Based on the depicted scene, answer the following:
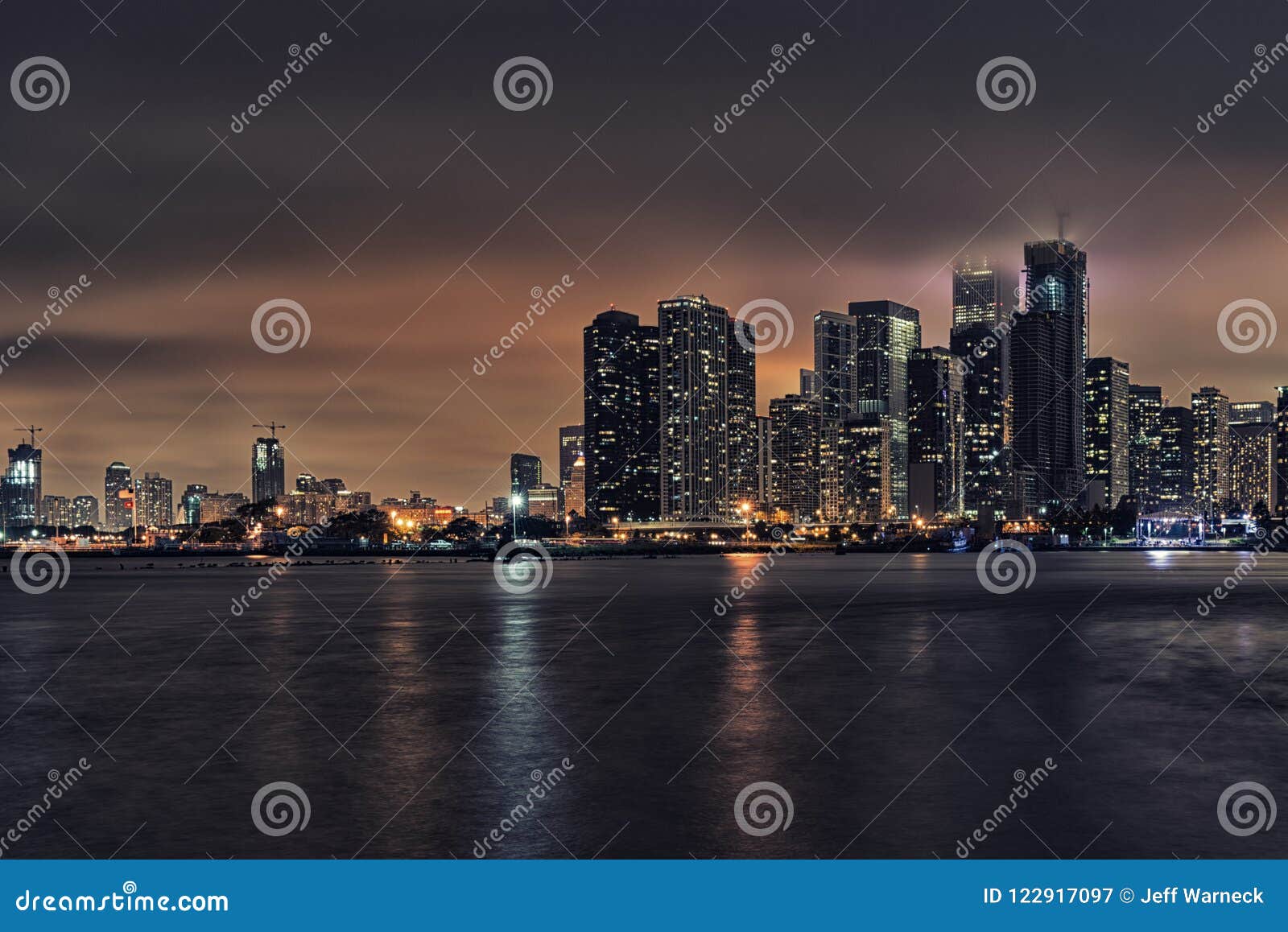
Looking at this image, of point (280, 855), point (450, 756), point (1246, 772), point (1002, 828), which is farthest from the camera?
point (450, 756)

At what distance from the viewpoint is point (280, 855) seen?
13516mm

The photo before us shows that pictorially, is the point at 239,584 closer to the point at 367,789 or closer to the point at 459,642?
the point at 459,642

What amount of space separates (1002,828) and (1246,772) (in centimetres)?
593

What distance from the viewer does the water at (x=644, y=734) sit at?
14.4 metres

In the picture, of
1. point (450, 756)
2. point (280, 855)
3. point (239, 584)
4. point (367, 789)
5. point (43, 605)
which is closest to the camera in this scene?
point (280, 855)

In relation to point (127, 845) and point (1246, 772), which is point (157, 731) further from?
point (1246, 772)

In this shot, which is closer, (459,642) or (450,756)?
(450,756)

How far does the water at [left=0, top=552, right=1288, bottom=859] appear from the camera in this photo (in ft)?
47.4

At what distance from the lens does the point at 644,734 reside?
70.1 ft

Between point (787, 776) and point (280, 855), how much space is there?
7545 millimetres

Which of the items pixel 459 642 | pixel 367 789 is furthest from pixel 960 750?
pixel 459 642
